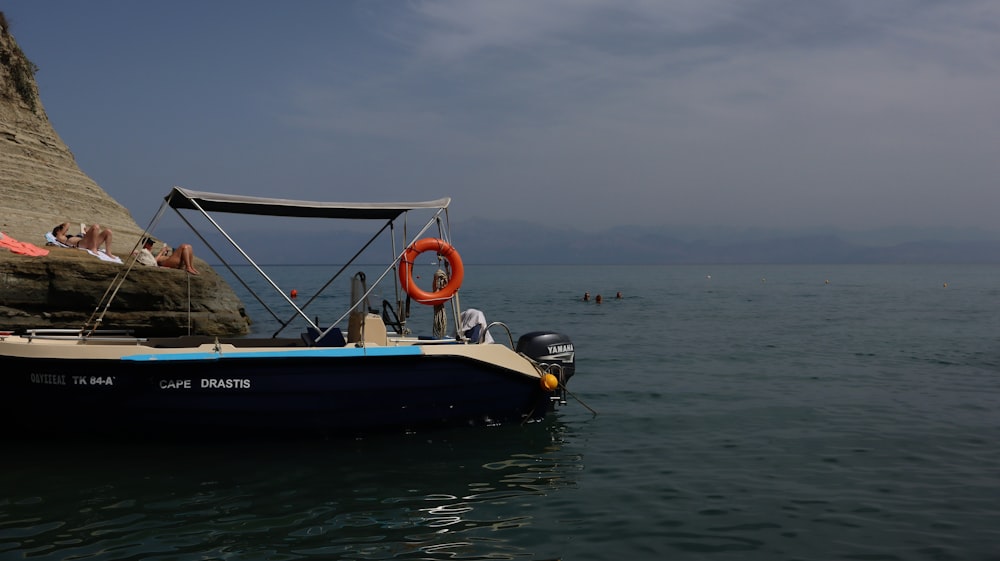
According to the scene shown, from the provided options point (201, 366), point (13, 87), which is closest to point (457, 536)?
point (201, 366)

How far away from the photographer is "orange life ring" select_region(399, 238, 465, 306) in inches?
414

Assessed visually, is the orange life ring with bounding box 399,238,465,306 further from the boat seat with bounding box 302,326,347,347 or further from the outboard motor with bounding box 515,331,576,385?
the outboard motor with bounding box 515,331,576,385

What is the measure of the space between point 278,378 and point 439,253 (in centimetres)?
289

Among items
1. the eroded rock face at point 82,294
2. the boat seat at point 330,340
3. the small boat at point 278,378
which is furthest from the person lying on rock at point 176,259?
the boat seat at point 330,340

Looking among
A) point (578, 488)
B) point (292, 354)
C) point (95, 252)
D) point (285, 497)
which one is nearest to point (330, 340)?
point (292, 354)

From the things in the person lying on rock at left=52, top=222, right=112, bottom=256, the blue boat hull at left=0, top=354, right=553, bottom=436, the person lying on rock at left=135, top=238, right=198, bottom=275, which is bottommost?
the blue boat hull at left=0, top=354, right=553, bottom=436

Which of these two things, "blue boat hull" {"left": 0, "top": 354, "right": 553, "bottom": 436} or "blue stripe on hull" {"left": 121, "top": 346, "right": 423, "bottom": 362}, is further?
"blue boat hull" {"left": 0, "top": 354, "right": 553, "bottom": 436}

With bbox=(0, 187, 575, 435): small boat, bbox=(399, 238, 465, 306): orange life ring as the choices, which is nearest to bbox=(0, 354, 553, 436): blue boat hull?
bbox=(0, 187, 575, 435): small boat

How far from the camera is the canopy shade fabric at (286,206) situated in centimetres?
955

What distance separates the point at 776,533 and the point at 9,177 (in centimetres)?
2784

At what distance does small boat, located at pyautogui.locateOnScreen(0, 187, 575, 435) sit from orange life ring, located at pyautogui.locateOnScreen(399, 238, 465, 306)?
20mm

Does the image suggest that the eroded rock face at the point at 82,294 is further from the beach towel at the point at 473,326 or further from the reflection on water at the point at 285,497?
the reflection on water at the point at 285,497

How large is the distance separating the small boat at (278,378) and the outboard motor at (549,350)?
Answer: 1.22 ft

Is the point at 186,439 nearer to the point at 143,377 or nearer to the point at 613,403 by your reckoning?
the point at 143,377
